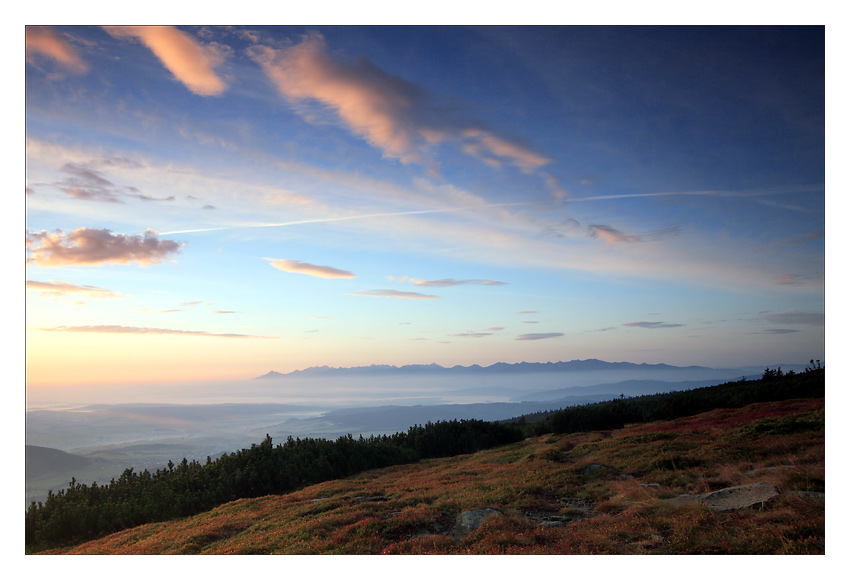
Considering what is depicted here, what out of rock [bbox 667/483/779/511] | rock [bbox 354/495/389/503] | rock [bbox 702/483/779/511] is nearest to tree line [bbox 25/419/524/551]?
rock [bbox 354/495/389/503]

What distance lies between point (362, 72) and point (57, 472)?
1775 centimetres

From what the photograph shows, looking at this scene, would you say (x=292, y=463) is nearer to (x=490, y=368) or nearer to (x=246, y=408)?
(x=246, y=408)

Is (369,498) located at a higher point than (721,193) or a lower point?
lower

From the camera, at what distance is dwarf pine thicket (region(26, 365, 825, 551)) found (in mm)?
14859

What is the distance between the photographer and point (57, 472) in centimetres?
1412

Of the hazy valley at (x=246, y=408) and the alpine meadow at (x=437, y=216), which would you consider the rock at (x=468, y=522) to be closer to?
the alpine meadow at (x=437, y=216)

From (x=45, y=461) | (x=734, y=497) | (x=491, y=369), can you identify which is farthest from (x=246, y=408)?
(x=734, y=497)

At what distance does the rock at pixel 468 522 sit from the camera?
9947 millimetres

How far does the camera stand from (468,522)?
34.3 ft

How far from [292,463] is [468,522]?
1471 cm

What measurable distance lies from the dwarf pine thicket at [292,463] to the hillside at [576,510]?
166cm

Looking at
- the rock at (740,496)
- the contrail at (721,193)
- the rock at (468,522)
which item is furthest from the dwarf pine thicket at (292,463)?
the rock at (468,522)
